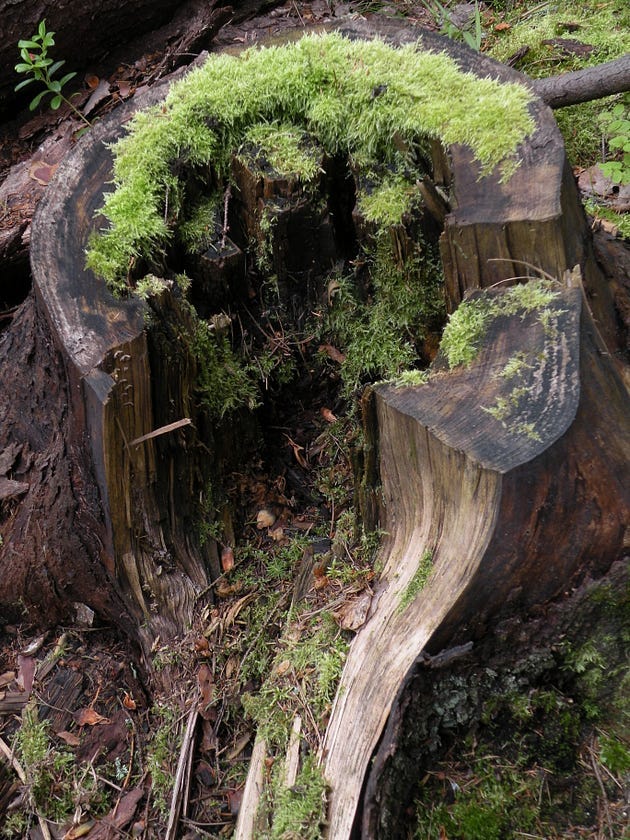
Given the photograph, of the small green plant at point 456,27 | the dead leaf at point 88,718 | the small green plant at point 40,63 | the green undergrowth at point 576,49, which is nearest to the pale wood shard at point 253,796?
the dead leaf at point 88,718

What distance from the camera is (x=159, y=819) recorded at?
8.14ft

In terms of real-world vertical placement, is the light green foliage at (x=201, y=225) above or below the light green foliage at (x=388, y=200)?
above

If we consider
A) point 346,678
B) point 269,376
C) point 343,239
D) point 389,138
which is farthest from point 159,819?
point 389,138

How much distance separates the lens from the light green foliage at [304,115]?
8.66 feet

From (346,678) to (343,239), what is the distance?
1945 mm

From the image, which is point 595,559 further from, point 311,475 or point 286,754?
point 311,475

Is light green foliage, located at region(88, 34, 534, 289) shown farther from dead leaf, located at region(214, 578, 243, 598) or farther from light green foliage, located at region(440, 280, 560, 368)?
dead leaf, located at region(214, 578, 243, 598)

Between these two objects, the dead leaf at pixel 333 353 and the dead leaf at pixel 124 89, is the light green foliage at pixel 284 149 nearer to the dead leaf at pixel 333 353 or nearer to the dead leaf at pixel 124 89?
the dead leaf at pixel 333 353

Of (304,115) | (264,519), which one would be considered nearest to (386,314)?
(304,115)

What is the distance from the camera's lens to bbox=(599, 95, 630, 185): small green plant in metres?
3.64

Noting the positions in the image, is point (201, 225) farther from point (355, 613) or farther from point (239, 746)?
point (239, 746)

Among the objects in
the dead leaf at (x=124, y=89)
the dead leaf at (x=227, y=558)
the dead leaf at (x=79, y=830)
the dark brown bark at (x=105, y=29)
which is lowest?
the dead leaf at (x=79, y=830)

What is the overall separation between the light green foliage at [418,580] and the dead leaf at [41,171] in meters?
3.68

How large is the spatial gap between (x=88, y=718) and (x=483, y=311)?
2437 millimetres
